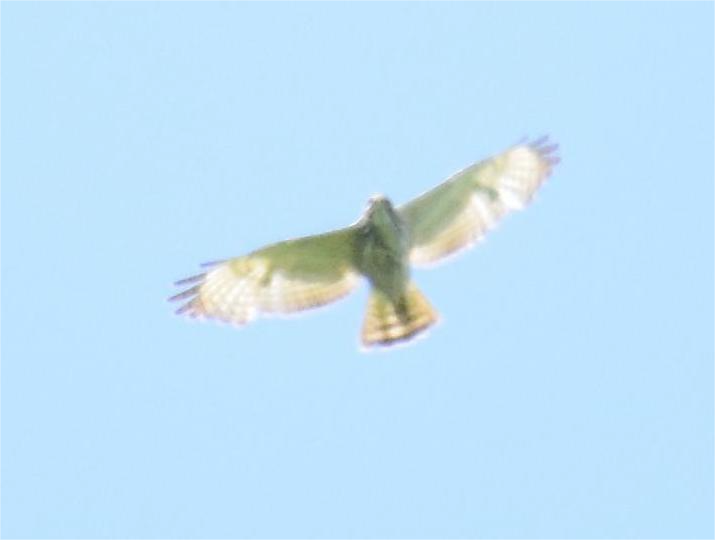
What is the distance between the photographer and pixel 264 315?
20.9m

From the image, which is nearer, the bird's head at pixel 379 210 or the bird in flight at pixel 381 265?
the bird's head at pixel 379 210

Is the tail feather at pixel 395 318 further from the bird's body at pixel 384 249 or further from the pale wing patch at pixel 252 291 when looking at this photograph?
the pale wing patch at pixel 252 291

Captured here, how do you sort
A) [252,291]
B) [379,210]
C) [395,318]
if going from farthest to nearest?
[252,291], [395,318], [379,210]

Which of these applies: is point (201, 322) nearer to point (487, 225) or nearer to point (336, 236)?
point (336, 236)

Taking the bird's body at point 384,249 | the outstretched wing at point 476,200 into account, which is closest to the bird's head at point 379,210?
the bird's body at point 384,249

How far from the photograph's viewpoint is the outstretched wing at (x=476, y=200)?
20.7 meters

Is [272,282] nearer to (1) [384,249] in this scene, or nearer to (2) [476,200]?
(1) [384,249]

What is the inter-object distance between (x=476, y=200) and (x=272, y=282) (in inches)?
86.6

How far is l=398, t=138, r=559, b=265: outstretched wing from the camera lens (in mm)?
20688

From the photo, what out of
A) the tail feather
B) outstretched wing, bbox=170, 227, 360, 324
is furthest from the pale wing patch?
the tail feather

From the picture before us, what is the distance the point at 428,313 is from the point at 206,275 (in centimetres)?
222

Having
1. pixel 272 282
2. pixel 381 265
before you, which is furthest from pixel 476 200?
pixel 272 282

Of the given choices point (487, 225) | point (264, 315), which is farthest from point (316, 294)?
point (487, 225)

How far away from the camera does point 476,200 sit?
21000 millimetres
